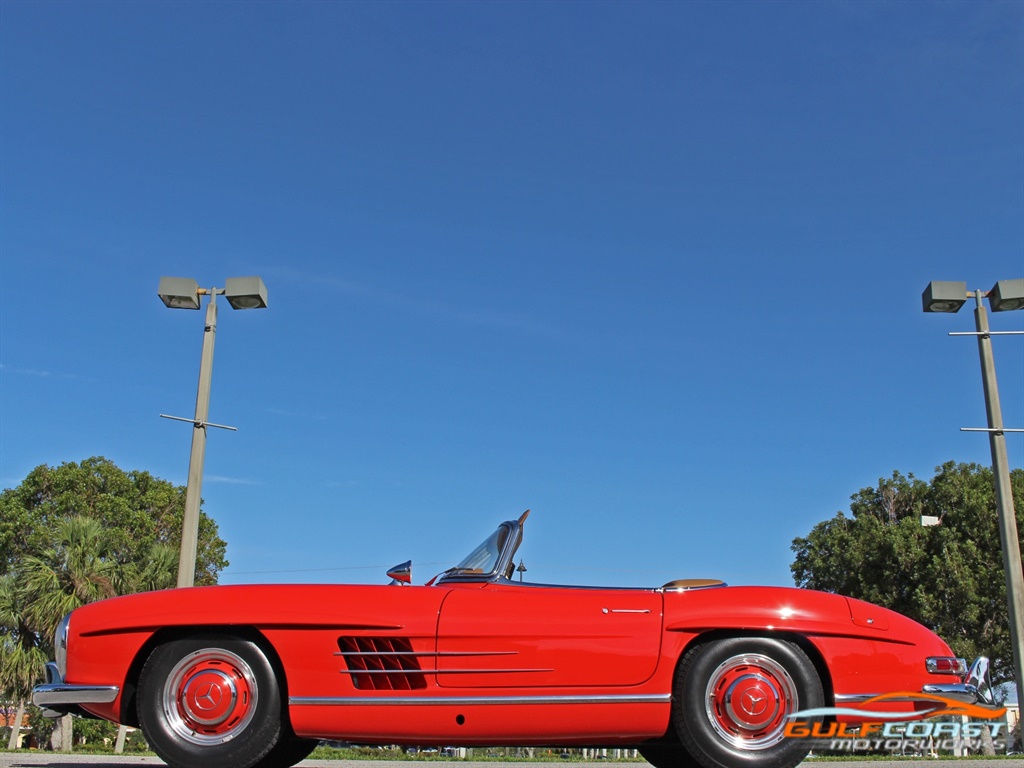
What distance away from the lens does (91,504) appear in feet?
109

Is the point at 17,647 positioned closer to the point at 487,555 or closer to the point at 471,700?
the point at 487,555

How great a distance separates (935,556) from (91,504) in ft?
93.9

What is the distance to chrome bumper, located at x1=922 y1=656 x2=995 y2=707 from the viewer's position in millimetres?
4059

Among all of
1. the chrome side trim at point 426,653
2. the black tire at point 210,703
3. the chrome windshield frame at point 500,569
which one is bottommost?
the black tire at point 210,703

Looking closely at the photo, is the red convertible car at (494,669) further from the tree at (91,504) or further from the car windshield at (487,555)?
the tree at (91,504)

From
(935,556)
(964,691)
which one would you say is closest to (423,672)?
(964,691)

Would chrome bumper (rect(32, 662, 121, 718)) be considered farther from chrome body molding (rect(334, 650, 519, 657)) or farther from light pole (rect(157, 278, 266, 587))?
light pole (rect(157, 278, 266, 587))

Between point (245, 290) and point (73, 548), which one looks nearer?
point (245, 290)

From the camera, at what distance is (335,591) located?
170 inches

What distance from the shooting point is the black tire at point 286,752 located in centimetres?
427

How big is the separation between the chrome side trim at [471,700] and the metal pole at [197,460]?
6515 mm

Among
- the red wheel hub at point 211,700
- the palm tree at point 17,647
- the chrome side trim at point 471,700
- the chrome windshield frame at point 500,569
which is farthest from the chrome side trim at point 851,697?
the palm tree at point 17,647

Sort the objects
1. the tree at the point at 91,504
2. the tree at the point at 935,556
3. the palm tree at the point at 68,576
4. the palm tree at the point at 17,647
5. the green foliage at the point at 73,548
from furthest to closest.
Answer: the tree at the point at 91,504
the tree at the point at 935,556
the palm tree at the point at 17,647
the green foliage at the point at 73,548
the palm tree at the point at 68,576

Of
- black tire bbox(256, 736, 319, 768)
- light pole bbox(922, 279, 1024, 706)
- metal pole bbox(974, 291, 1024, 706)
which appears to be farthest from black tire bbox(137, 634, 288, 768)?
light pole bbox(922, 279, 1024, 706)
